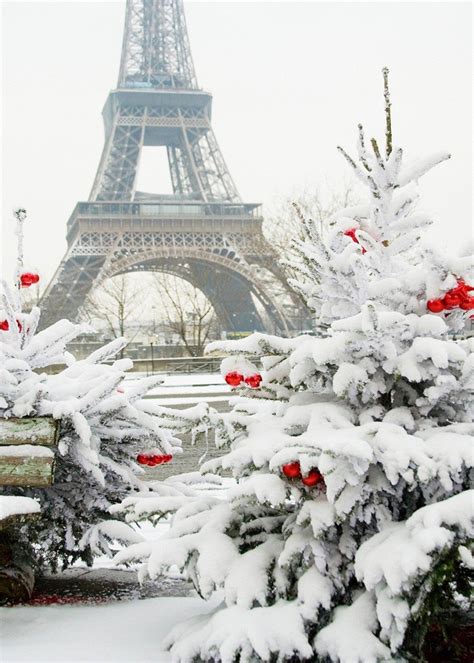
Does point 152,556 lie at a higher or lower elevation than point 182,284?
lower

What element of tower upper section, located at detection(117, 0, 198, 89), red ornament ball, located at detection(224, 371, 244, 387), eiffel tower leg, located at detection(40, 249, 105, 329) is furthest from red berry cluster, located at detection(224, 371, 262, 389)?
tower upper section, located at detection(117, 0, 198, 89)

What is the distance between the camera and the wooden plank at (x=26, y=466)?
372 centimetres

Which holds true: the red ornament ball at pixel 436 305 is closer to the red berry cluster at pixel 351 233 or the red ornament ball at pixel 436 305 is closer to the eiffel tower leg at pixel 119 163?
the red berry cluster at pixel 351 233

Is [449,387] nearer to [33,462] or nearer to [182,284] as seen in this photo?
[33,462]

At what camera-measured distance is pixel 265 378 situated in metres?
3.50

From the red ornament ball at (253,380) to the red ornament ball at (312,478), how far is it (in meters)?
0.66

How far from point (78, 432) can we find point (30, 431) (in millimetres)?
246

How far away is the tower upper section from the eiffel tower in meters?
Answer: 0.07

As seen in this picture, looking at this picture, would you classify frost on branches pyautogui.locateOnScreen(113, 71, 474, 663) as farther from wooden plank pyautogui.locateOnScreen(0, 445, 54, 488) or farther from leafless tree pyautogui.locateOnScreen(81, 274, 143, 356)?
leafless tree pyautogui.locateOnScreen(81, 274, 143, 356)

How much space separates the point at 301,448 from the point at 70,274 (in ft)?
137

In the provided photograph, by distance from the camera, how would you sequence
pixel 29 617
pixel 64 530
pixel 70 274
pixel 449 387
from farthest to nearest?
pixel 70 274, pixel 64 530, pixel 29 617, pixel 449 387

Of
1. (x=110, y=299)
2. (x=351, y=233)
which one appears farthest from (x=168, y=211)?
(x=351, y=233)

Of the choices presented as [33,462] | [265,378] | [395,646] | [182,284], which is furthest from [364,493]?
[182,284]

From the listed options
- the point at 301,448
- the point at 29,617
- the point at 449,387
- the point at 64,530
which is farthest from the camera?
the point at 64,530
